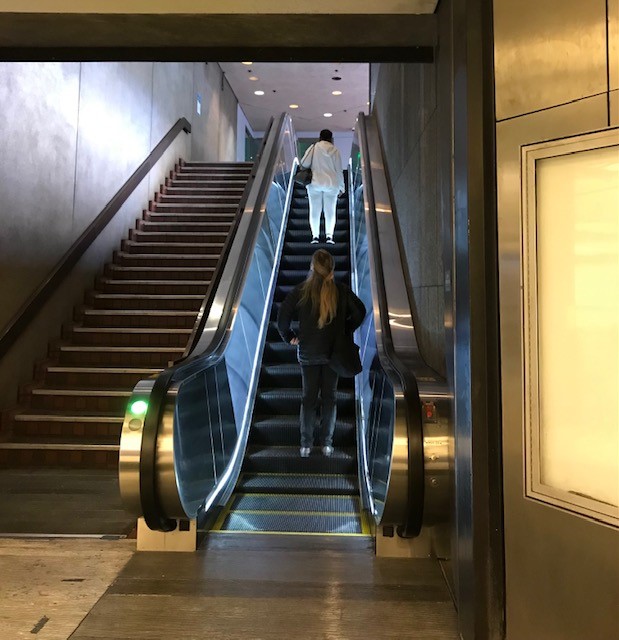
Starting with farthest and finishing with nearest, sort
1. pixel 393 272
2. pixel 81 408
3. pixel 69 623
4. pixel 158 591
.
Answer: pixel 81 408, pixel 393 272, pixel 158 591, pixel 69 623

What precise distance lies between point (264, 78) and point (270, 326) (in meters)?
11.1

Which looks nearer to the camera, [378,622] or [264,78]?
[378,622]

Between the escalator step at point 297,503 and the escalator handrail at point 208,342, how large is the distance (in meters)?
Answer: 0.88

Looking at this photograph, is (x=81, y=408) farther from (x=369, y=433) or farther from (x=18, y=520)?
(x=369, y=433)

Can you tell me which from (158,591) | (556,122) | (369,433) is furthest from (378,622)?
(556,122)

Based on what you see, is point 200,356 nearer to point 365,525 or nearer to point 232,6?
point 365,525

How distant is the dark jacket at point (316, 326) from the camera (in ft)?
12.8

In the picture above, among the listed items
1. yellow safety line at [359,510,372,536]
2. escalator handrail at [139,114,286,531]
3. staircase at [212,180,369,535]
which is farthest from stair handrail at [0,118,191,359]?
yellow safety line at [359,510,372,536]

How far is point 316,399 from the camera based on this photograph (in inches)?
159

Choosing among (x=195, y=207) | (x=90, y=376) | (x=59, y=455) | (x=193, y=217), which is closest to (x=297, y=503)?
(x=59, y=455)

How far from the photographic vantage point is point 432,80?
11.0ft

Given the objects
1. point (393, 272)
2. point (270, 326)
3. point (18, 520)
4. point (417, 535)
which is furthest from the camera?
point (270, 326)

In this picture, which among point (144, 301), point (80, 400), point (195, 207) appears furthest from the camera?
point (195, 207)

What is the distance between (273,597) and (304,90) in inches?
591
